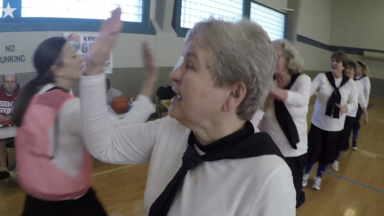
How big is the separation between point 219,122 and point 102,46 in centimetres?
40

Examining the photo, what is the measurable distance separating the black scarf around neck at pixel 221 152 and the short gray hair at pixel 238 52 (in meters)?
0.13

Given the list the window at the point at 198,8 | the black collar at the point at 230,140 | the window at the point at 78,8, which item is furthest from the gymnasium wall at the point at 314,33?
the black collar at the point at 230,140

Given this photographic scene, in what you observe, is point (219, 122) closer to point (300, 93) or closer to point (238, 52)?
point (238, 52)

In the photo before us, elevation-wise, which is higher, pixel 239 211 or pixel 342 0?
pixel 342 0

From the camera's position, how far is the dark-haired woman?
124cm

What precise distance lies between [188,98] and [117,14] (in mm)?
321

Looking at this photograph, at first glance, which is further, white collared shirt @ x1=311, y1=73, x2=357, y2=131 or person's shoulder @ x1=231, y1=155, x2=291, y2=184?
white collared shirt @ x1=311, y1=73, x2=357, y2=131

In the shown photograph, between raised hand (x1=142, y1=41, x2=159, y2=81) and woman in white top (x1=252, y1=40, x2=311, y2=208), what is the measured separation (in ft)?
4.01

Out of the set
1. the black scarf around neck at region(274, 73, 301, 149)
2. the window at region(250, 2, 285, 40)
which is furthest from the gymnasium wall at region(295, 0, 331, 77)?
the black scarf around neck at region(274, 73, 301, 149)

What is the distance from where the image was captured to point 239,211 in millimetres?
805

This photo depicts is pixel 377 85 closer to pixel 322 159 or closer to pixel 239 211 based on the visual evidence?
pixel 322 159

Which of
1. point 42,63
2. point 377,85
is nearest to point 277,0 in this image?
point 377,85

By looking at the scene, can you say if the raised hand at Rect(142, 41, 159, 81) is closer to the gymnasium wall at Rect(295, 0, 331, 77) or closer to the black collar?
the black collar

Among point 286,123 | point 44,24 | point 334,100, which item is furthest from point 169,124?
point 44,24
